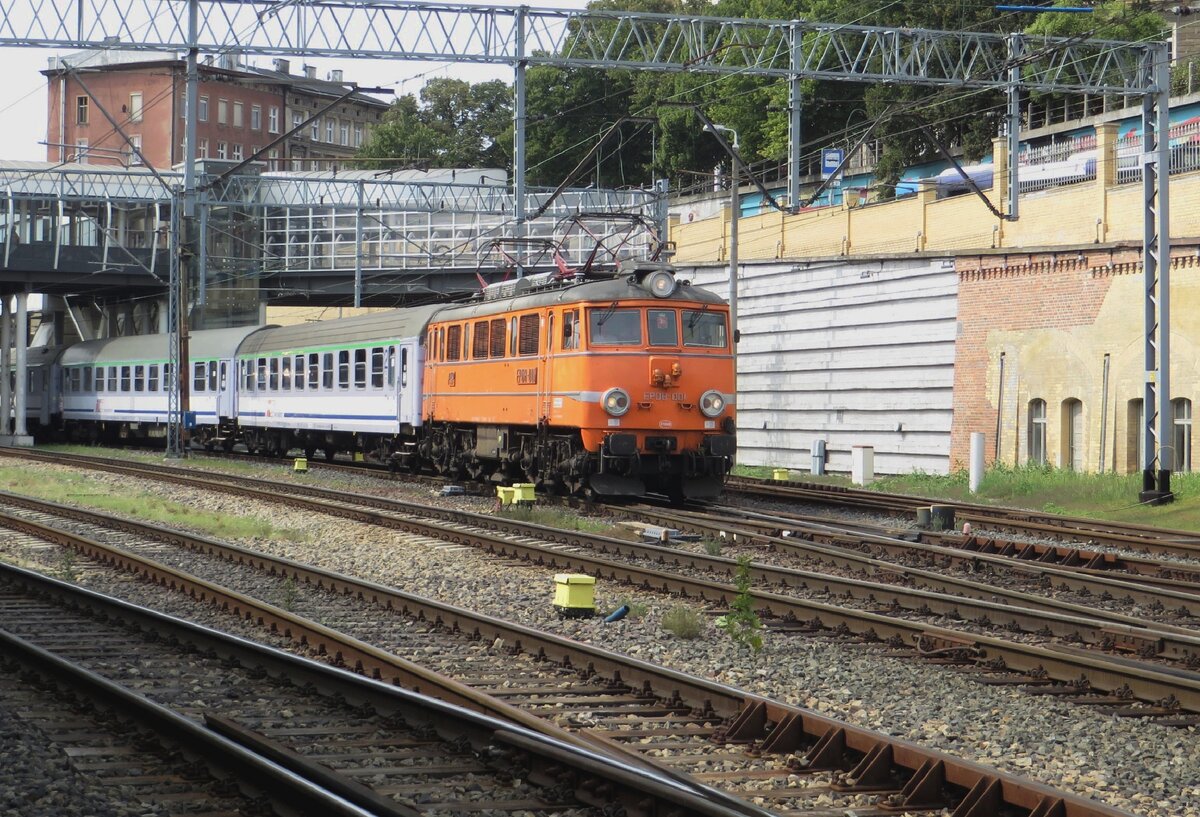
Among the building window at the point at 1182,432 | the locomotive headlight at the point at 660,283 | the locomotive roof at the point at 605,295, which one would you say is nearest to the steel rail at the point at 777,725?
the locomotive roof at the point at 605,295

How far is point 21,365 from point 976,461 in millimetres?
33888

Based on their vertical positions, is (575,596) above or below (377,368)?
below

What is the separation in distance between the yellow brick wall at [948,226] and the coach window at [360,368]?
11.2 m

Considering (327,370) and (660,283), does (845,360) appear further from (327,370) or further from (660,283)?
(660,283)

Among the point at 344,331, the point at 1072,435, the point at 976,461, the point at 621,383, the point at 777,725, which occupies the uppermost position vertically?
the point at 344,331

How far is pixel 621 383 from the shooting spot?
20641 mm

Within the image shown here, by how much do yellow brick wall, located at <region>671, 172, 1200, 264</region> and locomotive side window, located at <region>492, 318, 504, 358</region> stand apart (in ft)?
37.9

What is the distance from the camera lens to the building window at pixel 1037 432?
28.7 metres

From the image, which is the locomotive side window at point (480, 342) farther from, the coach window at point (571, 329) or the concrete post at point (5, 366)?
the concrete post at point (5, 366)

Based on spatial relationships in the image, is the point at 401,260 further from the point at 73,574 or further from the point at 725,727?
the point at 725,727

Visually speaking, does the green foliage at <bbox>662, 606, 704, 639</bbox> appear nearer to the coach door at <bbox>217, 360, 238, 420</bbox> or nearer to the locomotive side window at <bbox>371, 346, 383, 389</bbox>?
the locomotive side window at <bbox>371, 346, 383, 389</bbox>

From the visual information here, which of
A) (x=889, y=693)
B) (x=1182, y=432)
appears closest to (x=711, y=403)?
(x=1182, y=432)

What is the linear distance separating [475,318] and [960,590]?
41.5 ft

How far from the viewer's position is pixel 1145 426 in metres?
22.2
